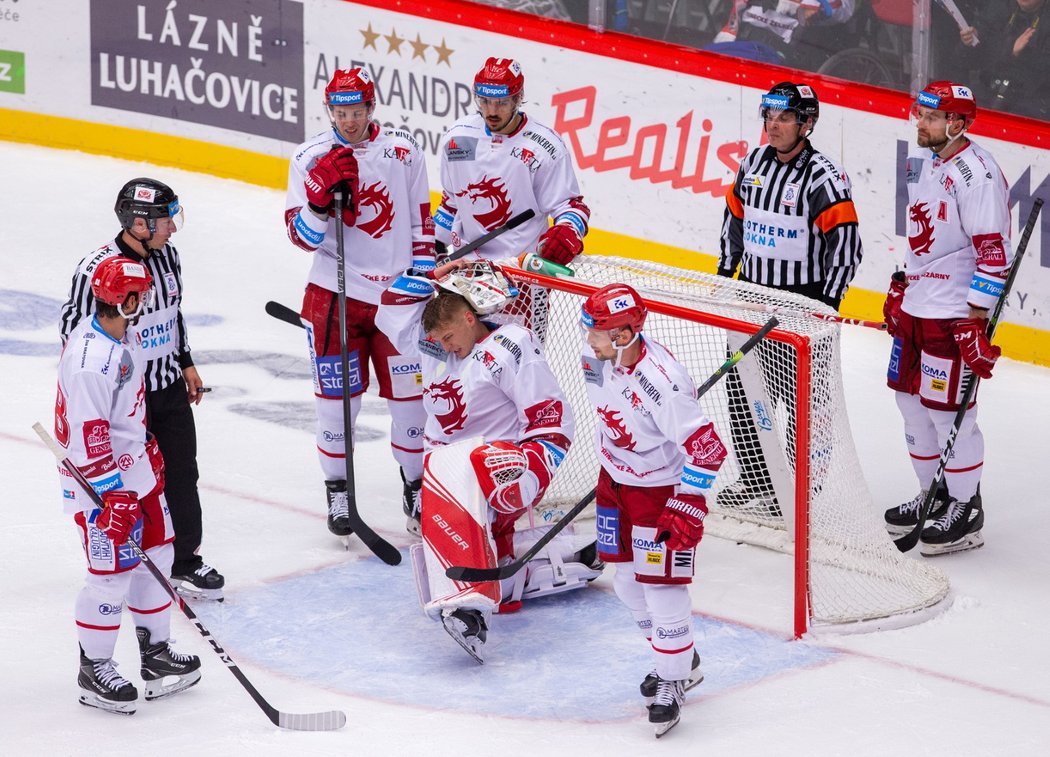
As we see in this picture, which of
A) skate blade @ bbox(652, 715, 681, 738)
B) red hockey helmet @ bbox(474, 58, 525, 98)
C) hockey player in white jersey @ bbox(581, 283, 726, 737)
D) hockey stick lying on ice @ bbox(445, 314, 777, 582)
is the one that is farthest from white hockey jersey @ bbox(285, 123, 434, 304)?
skate blade @ bbox(652, 715, 681, 738)

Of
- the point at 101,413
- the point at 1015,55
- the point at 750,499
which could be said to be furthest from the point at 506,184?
the point at 1015,55

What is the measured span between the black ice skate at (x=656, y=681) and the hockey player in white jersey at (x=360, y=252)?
1.50 m

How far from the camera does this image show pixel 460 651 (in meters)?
4.75

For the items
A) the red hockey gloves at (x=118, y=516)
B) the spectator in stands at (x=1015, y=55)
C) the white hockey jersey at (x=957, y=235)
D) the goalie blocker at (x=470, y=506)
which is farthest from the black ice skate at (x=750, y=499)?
the spectator in stands at (x=1015, y=55)

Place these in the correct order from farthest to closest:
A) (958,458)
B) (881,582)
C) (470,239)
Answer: (470,239) < (958,458) < (881,582)

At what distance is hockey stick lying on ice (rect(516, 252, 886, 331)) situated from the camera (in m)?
5.07

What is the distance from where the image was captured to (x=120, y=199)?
4.65 m

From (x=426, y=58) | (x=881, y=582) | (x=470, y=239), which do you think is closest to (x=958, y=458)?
(x=881, y=582)

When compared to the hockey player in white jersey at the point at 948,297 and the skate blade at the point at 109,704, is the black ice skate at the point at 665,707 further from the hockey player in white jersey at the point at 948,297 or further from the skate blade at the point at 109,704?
the hockey player in white jersey at the point at 948,297

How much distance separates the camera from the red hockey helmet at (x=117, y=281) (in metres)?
4.05

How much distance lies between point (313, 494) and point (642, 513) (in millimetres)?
2140

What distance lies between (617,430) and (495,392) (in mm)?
774

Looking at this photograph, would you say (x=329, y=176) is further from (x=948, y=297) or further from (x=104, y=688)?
(x=948, y=297)

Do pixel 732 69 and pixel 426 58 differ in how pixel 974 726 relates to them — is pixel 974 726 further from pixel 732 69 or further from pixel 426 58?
→ pixel 426 58
